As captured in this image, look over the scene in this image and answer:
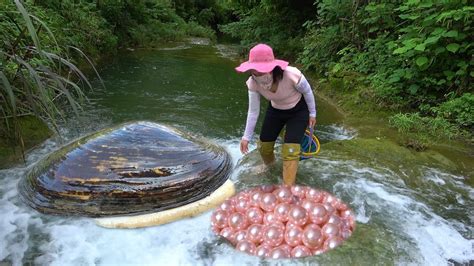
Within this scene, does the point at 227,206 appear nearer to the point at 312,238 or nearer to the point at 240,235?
the point at 240,235

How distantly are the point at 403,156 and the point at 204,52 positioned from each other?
11547 mm

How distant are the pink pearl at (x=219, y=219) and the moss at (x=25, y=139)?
7.82ft

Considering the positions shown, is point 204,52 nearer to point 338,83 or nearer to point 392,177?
point 338,83

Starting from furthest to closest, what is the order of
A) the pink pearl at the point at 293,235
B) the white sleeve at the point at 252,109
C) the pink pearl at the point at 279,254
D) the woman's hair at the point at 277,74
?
the white sleeve at the point at 252,109 → the woman's hair at the point at 277,74 → the pink pearl at the point at 293,235 → the pink pearl at the point at 279,254

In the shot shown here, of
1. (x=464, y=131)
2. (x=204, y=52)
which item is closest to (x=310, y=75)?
(x=464, y=131)

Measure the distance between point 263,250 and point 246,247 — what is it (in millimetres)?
130

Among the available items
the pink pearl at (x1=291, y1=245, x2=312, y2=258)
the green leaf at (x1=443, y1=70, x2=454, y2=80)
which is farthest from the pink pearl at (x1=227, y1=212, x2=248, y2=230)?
Answer: the green leaf at (x1=443, y1=70, x2=454, y2=80)

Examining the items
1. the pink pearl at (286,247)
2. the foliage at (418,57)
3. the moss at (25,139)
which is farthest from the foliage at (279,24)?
the pink pearl at (286,247)

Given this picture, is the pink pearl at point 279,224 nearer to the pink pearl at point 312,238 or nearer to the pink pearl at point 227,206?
the pink pearl at point 312,238

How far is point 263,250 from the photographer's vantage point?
3061 mm

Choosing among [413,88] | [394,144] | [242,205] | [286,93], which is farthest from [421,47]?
[242,205]

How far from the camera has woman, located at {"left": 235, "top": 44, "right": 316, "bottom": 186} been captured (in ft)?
11.5

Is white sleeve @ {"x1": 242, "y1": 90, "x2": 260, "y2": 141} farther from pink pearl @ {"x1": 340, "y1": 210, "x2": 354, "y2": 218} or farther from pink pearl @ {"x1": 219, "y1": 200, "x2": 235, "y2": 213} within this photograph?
pink pearl @ {"x1": 340, "y1": 210, "x2": 354, "y2": 218}

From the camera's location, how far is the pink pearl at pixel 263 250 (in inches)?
119
